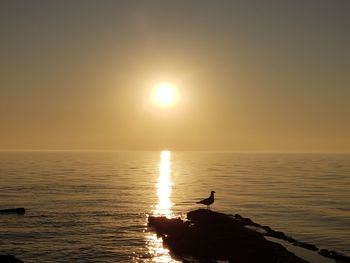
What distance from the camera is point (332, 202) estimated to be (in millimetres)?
66375

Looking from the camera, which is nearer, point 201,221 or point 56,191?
point 201,221

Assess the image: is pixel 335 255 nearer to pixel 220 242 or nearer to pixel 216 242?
pixel 220 242

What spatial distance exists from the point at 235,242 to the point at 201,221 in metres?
8.93

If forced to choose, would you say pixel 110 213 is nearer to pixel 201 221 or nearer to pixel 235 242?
pixel 201 221

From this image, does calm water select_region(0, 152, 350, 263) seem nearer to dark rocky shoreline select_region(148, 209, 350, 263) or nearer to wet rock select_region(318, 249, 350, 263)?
dark rocky shoreline select_region(148, 209, 350, 263)

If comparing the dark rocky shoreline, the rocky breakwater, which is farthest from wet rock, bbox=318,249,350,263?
the rocky breakwater

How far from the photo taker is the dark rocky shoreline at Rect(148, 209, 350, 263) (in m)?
29.8

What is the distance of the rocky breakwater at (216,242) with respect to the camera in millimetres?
29688

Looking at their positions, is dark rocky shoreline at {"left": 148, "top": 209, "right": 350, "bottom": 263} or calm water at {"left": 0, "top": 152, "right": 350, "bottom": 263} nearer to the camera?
dark rocky shoreline at {"left": 148, "top": 209, "right": 350, "bottom": 263}

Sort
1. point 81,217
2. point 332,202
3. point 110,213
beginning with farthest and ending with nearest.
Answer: point 332,202
point 110,213
point 81,217

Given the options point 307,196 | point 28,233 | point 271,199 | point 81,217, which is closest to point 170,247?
point 28,233

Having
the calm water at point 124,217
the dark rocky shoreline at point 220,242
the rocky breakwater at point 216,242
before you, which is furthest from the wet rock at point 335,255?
the rocky breakwater at point 216,242

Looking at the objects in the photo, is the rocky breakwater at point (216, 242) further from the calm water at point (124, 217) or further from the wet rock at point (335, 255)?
the wet rock at point (335, 255)

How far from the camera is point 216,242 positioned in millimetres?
33125
